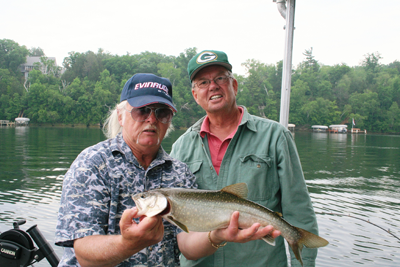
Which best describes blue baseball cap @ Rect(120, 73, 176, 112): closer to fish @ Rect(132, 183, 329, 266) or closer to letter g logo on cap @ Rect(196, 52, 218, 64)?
fish @ Rect(132, 183, 329, 266)

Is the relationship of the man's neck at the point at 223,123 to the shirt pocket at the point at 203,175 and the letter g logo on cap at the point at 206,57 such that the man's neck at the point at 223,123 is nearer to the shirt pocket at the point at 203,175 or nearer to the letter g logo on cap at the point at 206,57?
the shirt pocket at the point at 203,175

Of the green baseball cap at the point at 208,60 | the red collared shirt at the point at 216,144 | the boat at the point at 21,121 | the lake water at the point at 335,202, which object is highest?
the green baseball cap at the point at 208,60

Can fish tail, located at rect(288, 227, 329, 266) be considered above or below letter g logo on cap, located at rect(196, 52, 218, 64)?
below

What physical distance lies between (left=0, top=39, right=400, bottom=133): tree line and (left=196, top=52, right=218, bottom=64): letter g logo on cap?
87321 millimetres

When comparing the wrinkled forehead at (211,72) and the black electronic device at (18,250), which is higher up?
the wrinkled forehead at (211,72)

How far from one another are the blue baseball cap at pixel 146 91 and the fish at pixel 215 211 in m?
0.80

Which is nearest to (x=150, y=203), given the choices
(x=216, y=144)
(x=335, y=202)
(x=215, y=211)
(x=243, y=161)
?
(x=215, y=211)

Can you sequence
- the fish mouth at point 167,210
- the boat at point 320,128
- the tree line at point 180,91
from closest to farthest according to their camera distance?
the fish mouth at point 167,210 → the tree line at point 180,91 → the boat at point 320,128

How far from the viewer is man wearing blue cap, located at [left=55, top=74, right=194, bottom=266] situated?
2.29 meters

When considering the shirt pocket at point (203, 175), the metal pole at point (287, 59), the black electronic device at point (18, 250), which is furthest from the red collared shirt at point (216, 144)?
the black electronic device at point (18, 250)

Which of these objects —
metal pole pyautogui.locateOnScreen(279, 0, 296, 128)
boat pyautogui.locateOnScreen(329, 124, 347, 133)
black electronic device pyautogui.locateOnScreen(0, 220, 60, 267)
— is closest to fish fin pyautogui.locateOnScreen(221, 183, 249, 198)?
metal pole pyautogui.locateOnScreen(279, 0, 296, 128)

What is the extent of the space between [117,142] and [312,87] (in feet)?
415

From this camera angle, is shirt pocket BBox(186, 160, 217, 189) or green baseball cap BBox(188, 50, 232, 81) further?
green baseball cap BBox(188, 50, 232, 81)

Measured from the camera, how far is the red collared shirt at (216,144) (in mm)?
3800
